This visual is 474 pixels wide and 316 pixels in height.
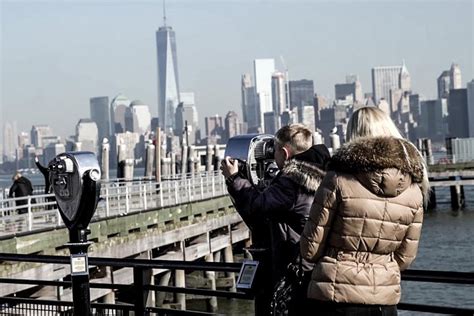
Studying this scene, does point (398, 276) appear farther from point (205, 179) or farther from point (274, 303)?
point (205, 179)

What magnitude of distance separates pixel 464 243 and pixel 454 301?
19483 millimetres

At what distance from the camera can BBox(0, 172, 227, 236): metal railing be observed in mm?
19359

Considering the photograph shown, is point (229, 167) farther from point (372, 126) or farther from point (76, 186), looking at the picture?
point (76, 186)

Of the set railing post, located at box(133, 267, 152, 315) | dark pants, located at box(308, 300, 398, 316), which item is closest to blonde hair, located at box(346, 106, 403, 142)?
dark pants, located at box(308, 300, 398, 316)

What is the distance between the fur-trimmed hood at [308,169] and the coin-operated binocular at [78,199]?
1.82 meters

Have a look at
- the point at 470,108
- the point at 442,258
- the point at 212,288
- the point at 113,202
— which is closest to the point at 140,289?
the point at 113,202

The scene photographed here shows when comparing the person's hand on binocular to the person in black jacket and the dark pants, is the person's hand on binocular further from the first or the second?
the dark pants

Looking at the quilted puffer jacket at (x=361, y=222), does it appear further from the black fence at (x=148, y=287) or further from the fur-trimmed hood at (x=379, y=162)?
the black fence at (x=148, y=287)

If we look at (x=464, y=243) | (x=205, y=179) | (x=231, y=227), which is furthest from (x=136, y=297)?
(x=464, y=243)

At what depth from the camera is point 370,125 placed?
5.00 meters

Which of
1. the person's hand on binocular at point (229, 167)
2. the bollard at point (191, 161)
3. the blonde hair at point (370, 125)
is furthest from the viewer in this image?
the bollard at point (191, 161)

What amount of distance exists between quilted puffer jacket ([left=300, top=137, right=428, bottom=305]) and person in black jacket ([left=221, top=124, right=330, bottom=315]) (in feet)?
2.02

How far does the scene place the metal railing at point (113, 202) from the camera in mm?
19359

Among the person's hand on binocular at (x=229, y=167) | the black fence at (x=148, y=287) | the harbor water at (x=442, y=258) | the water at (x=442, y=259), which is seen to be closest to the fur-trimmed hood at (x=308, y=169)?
the person's hand on binocular at (x=229, y=167)
